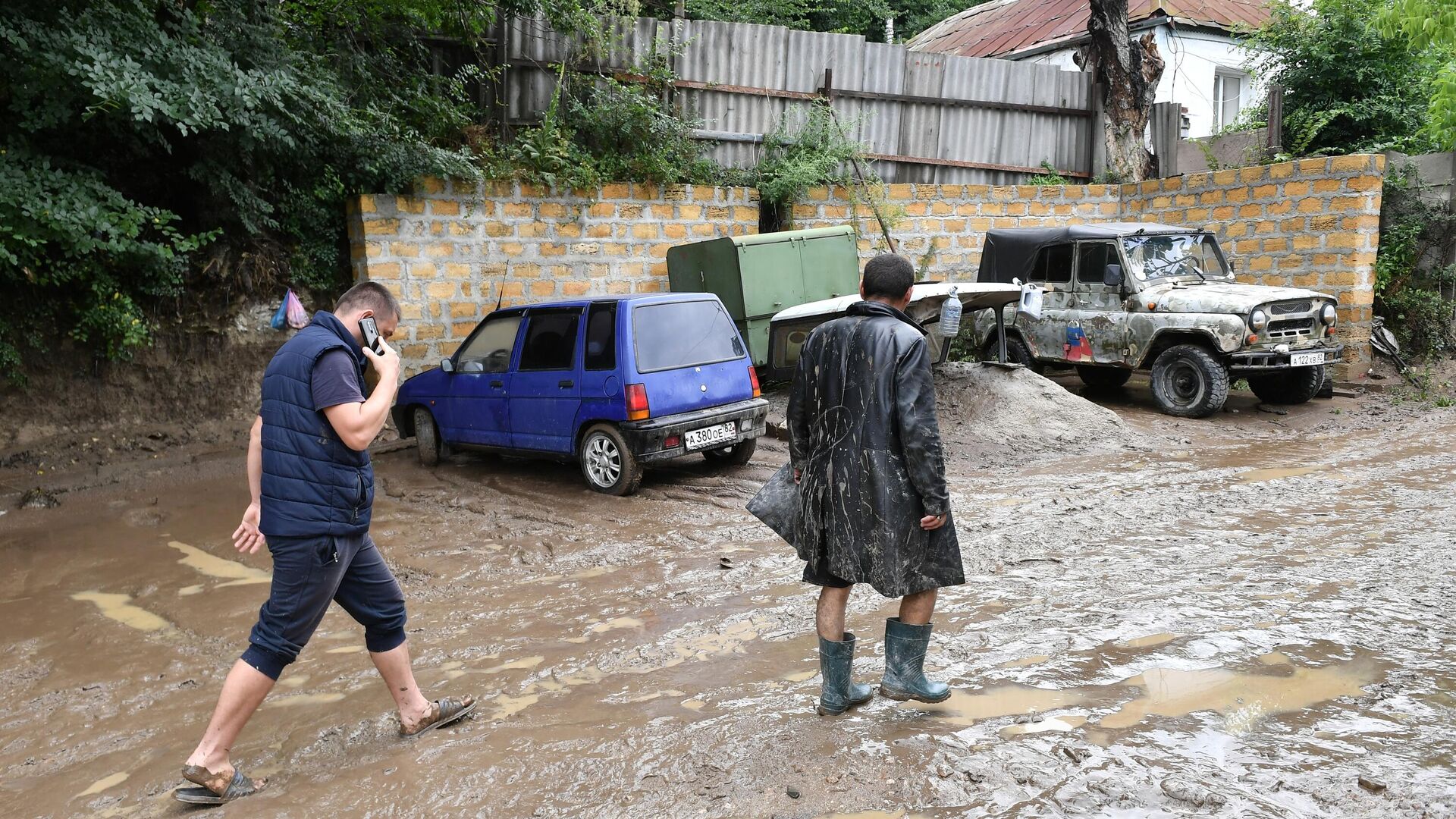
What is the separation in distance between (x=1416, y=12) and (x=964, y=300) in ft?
23.0

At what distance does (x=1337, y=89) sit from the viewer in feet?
47.4

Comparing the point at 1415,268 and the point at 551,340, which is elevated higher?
the point at 1415,268

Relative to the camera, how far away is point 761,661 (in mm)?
4395

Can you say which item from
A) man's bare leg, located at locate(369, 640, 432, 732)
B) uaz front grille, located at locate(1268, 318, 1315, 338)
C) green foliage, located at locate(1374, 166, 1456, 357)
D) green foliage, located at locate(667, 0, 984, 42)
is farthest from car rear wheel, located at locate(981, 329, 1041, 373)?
man's bare leg, located at locate(369, 640, 432, 732)

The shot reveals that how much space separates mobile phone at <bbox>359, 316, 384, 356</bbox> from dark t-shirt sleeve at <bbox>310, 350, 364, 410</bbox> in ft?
0.41

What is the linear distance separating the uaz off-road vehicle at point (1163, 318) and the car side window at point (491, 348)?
582cm

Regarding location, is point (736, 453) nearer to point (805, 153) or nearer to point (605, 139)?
point (605, 139)

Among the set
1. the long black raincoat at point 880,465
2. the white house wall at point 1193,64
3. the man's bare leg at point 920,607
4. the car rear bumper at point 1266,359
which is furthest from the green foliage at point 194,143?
the white house wall at point 1193,64

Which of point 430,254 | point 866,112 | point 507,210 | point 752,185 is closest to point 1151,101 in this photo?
point 866,112

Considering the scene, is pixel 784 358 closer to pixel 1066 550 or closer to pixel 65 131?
pixel 1066 550

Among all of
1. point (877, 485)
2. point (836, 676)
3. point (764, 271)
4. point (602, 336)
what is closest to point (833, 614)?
point (836, 676)

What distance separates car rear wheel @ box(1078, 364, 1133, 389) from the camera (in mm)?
11992

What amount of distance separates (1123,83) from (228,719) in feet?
46.9

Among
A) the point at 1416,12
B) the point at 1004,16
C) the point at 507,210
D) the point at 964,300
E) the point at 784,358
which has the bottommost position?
the point at 784,358
